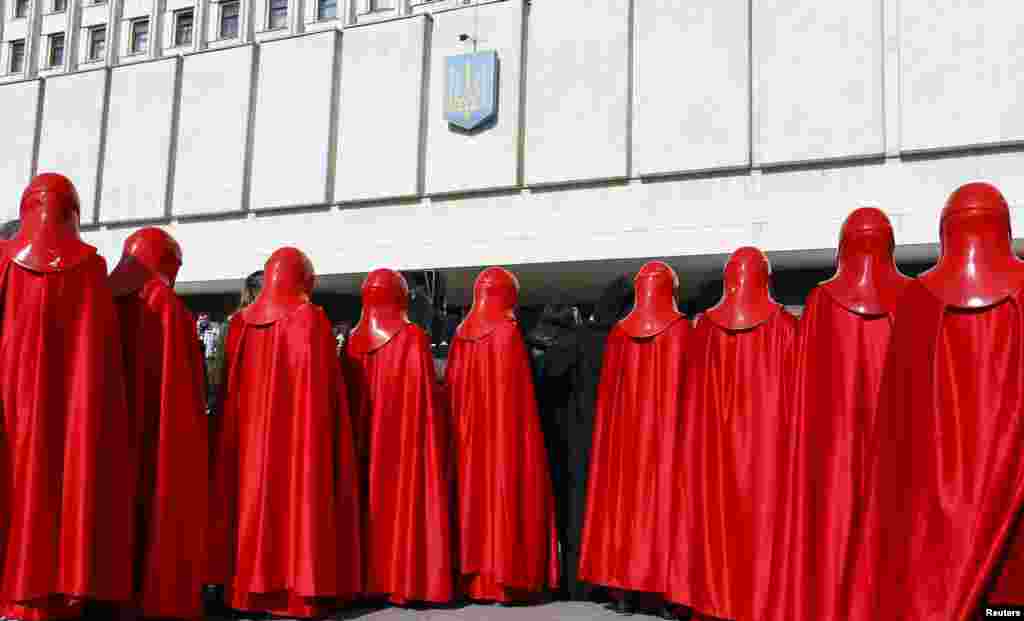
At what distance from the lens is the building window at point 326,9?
1440 inches

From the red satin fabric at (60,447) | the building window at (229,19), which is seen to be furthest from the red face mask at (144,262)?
the building window at (229,19)

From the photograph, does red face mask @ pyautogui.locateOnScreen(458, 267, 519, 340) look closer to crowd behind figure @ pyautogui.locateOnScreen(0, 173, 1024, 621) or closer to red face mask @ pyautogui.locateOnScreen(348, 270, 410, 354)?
crowd behind figure @ pyautogui.locateOnScreen(0, 173, 1024, 621)

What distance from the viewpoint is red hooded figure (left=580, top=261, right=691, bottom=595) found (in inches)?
221

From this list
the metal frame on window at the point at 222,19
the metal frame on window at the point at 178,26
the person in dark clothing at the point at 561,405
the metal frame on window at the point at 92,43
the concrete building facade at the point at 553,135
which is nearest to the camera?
the person in dark clothing at the point at 561,405

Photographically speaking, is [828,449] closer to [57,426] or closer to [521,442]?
[521,442]

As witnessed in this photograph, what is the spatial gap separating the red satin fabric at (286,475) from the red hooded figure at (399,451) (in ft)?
0.86

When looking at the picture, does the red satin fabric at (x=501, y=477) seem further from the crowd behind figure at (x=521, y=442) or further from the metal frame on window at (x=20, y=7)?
the metal frame on window at (x=20, y=7)

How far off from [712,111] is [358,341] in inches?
566

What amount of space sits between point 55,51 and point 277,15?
11.5m

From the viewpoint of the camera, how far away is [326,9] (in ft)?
122

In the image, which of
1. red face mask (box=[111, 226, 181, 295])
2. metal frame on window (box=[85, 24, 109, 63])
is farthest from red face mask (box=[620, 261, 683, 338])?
metal frame on window (box=[85, 24, 109, 63])

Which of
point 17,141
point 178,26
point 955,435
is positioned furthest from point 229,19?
point 955,435

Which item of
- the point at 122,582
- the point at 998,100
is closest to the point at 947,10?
the point at 998,100

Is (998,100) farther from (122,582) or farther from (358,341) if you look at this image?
(122,582)
